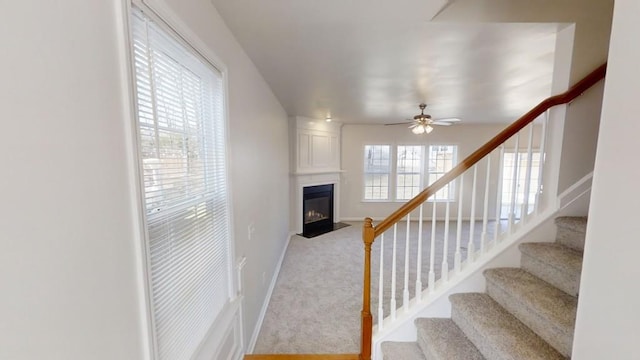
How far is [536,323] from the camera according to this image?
1363 millimetres

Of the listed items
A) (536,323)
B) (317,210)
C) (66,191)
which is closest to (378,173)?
(317,210)

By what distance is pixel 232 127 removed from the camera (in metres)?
1.71

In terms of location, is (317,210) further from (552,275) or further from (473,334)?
(552,275)

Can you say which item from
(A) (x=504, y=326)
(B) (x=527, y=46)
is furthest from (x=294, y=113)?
(A) (x=504, y=326)

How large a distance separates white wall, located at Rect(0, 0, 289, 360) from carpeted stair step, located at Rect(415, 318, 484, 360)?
154 centimetres

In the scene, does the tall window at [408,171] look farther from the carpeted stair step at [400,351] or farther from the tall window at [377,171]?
the carpeted stair step at [400,351]

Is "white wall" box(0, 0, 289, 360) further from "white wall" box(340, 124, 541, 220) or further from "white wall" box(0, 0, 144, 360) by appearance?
"white wall" box(340, 124, 541, 220)

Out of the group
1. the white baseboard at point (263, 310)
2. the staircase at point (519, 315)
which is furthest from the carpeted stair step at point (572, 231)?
the white baseboard at point (263, 310)

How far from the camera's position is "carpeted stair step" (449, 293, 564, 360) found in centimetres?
125

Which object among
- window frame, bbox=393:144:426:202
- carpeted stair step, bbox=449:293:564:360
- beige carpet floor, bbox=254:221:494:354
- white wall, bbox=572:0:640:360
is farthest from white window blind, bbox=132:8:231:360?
window frame, bbox=393:144:426:202

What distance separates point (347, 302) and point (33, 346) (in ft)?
9.07

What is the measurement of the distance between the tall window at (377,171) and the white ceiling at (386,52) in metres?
2.84

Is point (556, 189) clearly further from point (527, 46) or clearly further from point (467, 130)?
point (467, 130)

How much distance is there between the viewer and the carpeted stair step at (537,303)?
1.24 meters
